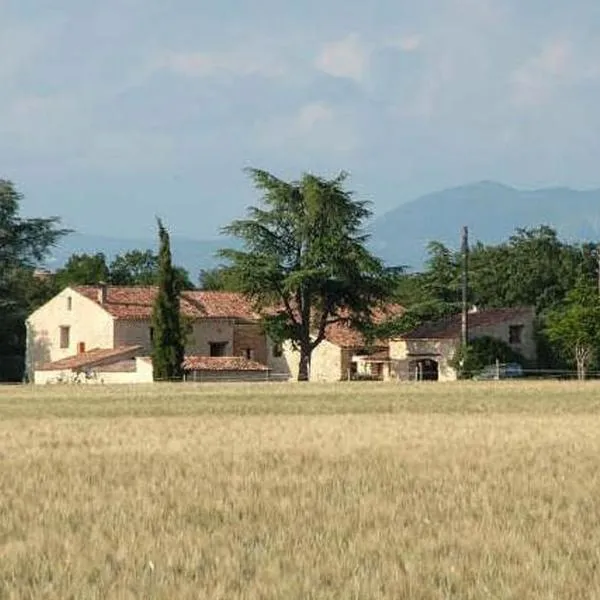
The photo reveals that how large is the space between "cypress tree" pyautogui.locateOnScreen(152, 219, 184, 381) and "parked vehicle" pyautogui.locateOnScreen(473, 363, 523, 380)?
17156 millimetres

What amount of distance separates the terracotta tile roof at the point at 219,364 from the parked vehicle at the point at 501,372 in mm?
12158

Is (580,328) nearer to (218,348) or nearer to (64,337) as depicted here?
(218,348)

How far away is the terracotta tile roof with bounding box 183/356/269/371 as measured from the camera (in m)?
79.6

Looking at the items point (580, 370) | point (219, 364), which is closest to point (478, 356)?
point (580, 370)

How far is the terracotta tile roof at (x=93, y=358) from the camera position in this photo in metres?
81.8

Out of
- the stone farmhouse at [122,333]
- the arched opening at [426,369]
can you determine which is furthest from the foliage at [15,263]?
A: the arched opening at [426,369]

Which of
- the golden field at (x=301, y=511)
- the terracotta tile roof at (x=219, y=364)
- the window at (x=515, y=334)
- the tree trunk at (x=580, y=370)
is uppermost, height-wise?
the window at (x=515, y=334)

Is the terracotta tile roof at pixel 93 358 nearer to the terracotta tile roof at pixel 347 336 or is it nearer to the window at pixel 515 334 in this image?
the terracotta tile roof at pixel 347 336

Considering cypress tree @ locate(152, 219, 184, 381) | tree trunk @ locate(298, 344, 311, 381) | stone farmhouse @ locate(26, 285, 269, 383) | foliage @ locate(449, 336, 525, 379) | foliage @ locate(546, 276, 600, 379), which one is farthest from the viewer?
tree trunk @ locate(298, 344, 311, 381)

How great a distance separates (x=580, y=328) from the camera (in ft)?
256

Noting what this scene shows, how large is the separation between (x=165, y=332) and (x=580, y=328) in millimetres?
21983

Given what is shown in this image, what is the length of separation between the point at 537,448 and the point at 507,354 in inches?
2439

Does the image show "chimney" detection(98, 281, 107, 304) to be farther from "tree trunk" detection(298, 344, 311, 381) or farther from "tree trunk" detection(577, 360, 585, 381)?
"tree trunk" detection(577, 360, 585, 381)

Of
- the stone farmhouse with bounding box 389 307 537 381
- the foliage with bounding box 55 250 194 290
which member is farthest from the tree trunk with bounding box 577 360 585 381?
the foliage with bounding box 55 250 194 290
